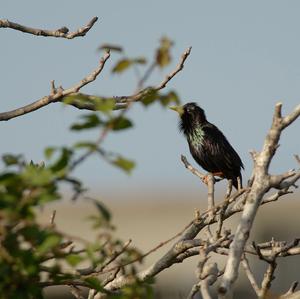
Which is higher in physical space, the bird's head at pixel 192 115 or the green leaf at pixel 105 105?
the bird's head at pixel 192 115

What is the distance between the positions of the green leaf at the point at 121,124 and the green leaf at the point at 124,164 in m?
0.10

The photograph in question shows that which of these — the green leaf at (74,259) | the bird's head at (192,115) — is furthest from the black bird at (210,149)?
the green leaf at (74,259)

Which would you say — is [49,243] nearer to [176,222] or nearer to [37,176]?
[37,176]

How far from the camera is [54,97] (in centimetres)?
661

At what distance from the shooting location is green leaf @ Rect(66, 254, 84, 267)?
3.76 m

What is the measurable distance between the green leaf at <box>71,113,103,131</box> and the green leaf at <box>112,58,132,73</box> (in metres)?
0.22

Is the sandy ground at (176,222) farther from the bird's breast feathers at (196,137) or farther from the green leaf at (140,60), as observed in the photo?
the green leaf at (140,60)

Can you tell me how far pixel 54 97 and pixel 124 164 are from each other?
317cm

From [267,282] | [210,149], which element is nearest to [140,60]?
[267,282]

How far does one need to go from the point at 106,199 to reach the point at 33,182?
21.1 m

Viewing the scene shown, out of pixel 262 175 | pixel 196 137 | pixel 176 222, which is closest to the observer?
pixel 262 175

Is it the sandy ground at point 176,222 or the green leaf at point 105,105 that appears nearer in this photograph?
the green leaf at point 105,105

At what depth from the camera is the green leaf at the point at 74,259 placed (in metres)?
3.76

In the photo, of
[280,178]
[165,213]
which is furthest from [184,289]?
[280,178]
